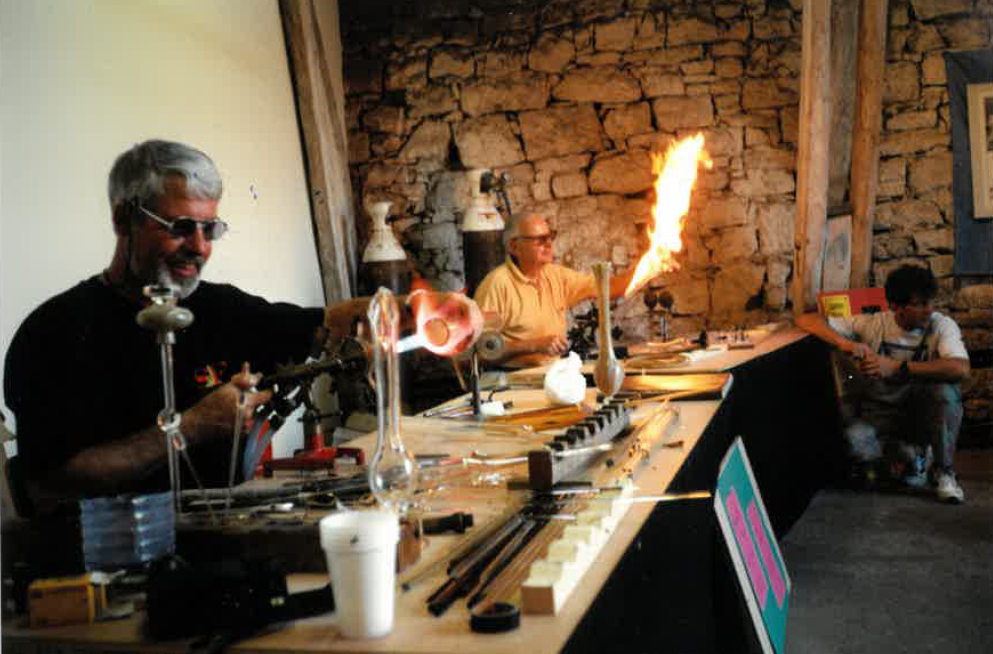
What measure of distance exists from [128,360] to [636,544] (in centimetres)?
167

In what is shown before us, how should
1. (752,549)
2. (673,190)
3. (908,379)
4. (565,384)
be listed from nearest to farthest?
(752,549) < (565,384) < (908,379) < (673,190)

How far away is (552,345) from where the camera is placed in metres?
5.59

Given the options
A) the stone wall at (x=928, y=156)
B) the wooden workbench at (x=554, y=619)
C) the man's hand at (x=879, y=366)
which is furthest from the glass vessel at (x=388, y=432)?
the stone wall at (x=928, y=156)

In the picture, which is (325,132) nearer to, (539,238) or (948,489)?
(539,238)

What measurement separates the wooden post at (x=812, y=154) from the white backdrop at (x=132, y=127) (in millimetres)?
3650

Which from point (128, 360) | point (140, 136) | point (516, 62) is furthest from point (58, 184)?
point (516, 62)

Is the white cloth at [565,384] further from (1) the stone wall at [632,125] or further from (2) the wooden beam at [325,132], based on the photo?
(1) the stone wall at [632,125]

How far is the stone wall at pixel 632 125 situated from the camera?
728 cm

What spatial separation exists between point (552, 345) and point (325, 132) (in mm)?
2784

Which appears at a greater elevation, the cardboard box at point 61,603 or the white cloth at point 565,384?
the white cloth at point 565,384

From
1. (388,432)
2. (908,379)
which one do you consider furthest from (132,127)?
(908,379)

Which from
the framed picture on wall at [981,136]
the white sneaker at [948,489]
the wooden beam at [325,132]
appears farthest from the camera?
the framed picture on wall at [981,136]

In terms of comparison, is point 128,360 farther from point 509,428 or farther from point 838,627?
point 838,627

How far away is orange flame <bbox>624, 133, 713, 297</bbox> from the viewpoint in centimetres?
732
